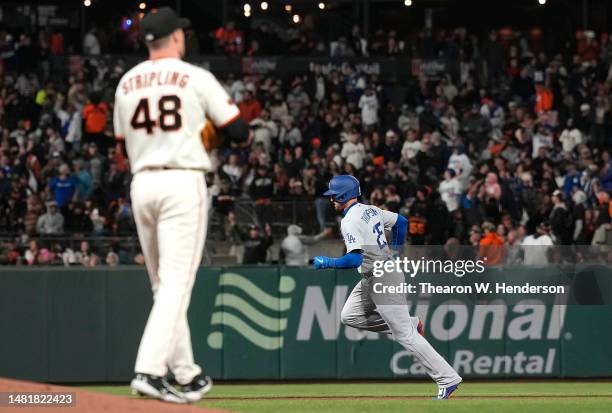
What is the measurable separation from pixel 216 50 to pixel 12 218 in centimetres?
1007

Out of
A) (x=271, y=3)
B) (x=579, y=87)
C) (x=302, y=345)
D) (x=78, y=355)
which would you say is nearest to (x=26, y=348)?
(x=78, y=355)

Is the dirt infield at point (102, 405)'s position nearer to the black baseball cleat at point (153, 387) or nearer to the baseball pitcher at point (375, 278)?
the black baseball cleat at point (153, 387)

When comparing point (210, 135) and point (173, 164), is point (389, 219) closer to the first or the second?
point (210, 135)

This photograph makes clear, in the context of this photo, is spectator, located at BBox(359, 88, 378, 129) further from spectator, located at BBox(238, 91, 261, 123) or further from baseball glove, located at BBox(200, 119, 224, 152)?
baseball glove, located at BBox(200, 119, 224, 152)

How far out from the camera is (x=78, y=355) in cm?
1794

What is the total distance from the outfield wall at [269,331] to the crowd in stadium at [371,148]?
210 centimetres

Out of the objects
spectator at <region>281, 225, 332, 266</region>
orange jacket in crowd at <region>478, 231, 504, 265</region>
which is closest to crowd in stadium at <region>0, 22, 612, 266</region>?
spectator at <region>281, 225, 332, 266</region>

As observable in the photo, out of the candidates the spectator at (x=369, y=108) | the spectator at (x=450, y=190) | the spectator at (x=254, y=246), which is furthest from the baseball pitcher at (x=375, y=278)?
the spectator at (x=369, y=108)

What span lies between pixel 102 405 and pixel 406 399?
4.88 meters

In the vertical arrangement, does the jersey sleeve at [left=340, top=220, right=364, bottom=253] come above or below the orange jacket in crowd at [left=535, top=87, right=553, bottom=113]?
below

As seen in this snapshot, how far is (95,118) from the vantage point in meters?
26.6

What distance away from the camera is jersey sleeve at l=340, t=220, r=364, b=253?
1155 centimetres

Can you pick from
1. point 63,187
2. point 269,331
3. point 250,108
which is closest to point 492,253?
point 269,331

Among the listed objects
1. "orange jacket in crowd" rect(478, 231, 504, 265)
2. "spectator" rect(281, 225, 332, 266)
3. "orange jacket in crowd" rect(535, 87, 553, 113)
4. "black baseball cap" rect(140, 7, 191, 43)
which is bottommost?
"spectator" rect(281, 225, 332, 266)
